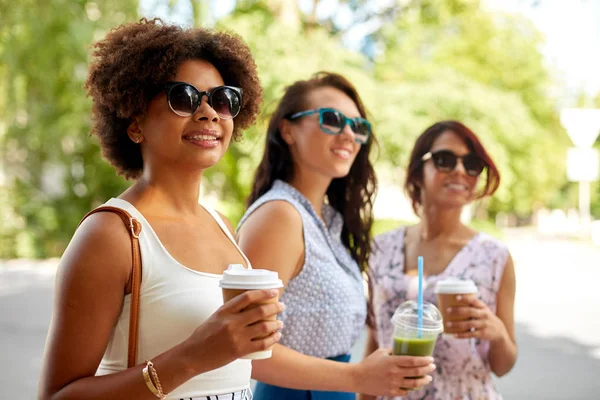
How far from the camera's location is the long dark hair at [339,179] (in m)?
2.86

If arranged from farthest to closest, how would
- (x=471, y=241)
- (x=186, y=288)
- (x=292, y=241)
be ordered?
(x=471, y=241)
(x=292, y=241)
(x=186, y=288)

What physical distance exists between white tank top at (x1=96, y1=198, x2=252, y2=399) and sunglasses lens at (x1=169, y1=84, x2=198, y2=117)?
11.5 inches

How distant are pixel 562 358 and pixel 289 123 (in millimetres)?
7131

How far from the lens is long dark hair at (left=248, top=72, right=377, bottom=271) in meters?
2.86

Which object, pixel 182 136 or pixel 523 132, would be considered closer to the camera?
pixel 182 136

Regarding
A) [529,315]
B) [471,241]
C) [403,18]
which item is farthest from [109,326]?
[403,18]

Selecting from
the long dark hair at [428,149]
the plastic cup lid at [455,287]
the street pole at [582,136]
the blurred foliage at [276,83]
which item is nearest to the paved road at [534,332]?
the street pole at [582,136]

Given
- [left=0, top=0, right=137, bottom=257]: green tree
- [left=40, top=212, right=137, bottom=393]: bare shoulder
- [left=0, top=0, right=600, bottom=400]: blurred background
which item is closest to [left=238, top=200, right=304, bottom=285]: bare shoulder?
[left=40, top=212, right=137, bottom=393]: bare shoulder

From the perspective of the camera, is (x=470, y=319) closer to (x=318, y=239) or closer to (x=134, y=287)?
(x=318, y=239)

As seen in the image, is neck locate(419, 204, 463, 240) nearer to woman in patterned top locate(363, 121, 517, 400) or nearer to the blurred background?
woman in patterned top locate(363, 121, 517, 400)

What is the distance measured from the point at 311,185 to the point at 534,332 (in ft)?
27.9

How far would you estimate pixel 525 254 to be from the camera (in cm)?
2325

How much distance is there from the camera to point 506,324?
2.94 m

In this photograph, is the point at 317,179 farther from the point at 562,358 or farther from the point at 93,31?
the point at 93,31
